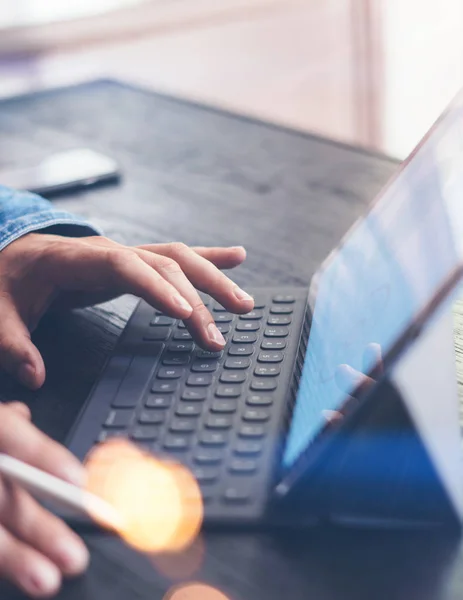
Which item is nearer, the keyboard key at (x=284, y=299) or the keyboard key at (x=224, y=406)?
the keyboard key at (x=224, y=406)

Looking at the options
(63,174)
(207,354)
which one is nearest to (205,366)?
(207,354)

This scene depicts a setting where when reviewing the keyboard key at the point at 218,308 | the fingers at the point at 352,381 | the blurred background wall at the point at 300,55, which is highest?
the fingers at the point at 352,381

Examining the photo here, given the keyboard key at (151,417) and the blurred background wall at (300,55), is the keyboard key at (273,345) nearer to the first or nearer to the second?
the keyboard key at (151,417)

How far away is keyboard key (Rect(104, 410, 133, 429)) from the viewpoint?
0.51 m

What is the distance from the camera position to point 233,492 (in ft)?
1.46

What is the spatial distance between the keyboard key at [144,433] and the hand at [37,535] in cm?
4

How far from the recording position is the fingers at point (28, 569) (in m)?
0.40

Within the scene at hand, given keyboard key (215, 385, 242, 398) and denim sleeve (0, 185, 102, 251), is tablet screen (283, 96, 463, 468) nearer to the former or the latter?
keyboard key (215, 385, 242, 398)

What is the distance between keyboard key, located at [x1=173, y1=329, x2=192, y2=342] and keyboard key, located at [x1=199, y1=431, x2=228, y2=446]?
0.13 m

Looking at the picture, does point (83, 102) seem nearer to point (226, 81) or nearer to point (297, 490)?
point (297, 490)

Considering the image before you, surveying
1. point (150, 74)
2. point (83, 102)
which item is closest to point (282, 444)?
point (83, 102)

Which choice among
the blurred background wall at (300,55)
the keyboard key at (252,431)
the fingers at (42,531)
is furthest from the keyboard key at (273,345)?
the blurred background wall at (300,55)

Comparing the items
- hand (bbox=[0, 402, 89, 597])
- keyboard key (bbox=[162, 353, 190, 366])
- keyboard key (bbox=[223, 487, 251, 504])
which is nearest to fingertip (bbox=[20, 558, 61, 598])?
hand (bbox=[0, 402, 89, 597])

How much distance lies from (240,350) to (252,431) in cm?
11
